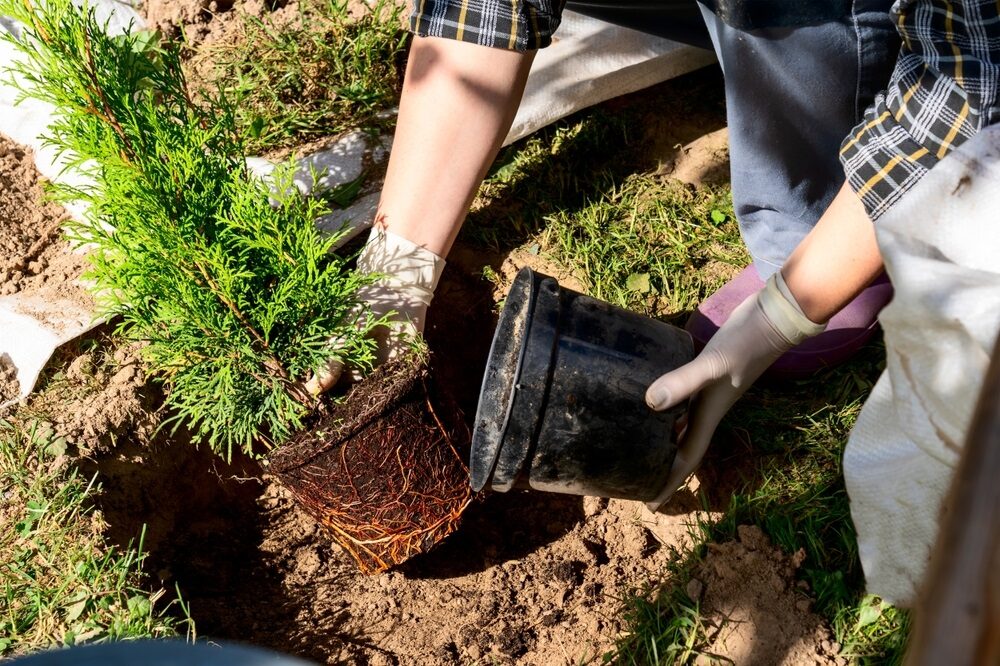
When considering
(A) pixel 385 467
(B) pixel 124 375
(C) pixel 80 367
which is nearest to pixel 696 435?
(A) pixel 385 467

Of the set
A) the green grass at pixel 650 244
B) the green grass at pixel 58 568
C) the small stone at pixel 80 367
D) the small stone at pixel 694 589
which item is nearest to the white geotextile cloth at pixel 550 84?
the green grass at pixel 650 244

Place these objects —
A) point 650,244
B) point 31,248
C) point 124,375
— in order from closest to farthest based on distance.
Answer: point 124,375 → point 31,248 → point 650,244

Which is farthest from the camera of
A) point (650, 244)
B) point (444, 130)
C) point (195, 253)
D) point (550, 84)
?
point (550, 84)

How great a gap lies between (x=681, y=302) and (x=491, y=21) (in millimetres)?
1134

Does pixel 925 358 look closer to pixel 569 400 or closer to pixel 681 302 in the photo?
pixel 569 400

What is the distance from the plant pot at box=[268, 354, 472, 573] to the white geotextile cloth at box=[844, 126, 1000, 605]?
3.37 feet

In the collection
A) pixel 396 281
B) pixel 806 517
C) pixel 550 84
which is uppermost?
pixel 550 84

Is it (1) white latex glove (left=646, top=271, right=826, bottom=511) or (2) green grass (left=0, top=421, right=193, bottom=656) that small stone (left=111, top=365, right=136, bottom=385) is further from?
(1) white latex glove (left=646, top=271, right=826, bottom=511)

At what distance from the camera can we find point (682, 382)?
6.38 feet

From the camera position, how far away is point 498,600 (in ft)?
7.56

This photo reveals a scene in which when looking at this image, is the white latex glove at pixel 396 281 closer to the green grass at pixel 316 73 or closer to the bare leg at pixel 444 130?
the bare leg at pixel 444 130

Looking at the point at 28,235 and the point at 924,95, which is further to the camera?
the point at 28,235

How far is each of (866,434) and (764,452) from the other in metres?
0.98

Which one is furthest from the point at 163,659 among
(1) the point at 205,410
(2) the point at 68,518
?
(2) the point at 68,518
